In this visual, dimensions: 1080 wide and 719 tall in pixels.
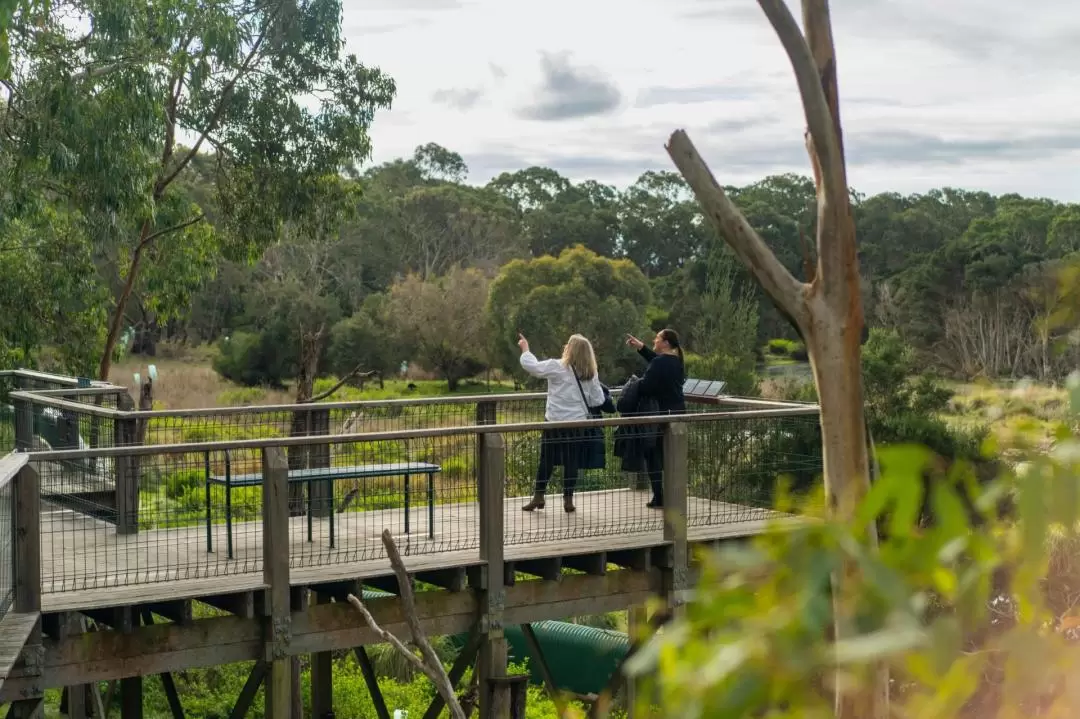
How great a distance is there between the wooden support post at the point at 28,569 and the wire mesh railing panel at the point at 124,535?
332mm

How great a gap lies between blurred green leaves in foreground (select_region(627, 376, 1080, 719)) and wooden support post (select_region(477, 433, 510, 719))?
7616 mm

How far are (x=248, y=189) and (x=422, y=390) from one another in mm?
25971

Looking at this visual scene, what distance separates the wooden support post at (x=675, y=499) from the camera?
933cm

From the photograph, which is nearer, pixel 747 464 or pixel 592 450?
pixel 592 450

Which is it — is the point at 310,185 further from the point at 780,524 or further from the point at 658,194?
the point at 658,194

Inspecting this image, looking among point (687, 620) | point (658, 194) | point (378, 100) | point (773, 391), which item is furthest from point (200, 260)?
point (658, 194)

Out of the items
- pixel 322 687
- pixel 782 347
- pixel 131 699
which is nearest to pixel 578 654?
pixel 322 687

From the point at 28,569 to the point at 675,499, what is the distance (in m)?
4.33

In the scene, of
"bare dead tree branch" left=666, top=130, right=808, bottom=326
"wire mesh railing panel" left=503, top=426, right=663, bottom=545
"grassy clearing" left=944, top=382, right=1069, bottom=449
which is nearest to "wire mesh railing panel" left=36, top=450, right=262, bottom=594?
"wire mesh railing panel" left=503, top=426, right=663, bottom=545

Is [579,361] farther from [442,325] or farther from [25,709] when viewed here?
[442,325]

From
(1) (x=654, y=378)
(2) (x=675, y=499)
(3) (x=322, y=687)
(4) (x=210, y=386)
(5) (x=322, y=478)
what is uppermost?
(1) (x=654, y=378)

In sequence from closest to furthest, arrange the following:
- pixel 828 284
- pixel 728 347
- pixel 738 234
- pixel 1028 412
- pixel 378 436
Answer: pixel 1028 412, pixel 828 284, pixel 738 234, pixel 378 436, pixel 728 347

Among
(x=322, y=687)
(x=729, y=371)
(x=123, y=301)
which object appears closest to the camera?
(x=322, y=687)

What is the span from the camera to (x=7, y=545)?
684 cm
